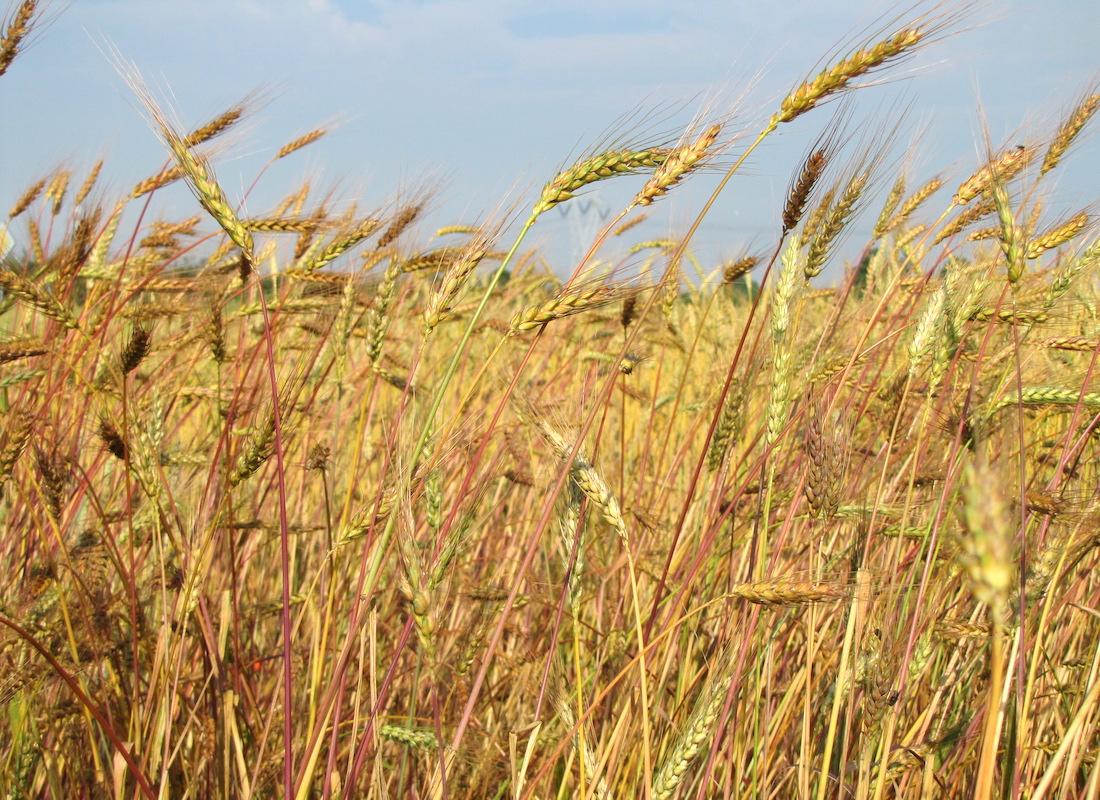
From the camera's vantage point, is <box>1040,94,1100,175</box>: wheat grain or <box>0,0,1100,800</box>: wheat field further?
<box>1040,94,1100,175</box>: wheat grain

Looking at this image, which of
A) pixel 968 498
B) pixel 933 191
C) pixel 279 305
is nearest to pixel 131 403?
pixel 279 305

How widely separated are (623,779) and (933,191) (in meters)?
1.87

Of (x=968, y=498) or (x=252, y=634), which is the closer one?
(x=968, y=498)

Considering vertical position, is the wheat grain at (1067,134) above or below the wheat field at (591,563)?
above

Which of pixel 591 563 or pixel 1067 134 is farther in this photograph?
pixel 591 563

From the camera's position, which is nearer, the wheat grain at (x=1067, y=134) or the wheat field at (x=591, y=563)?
the wheat field at (x=591, y=563)

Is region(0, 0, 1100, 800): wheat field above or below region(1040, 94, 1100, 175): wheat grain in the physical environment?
below

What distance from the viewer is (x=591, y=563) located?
2.06 m

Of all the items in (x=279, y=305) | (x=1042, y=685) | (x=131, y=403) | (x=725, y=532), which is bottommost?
(x=1042, y=685)

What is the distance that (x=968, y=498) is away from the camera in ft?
1.59

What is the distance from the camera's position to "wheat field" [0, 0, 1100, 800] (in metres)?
1.03

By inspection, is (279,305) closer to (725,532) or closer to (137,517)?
(137,517)

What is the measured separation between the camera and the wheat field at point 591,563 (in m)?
1.03

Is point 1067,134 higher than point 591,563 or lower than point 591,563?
higher
